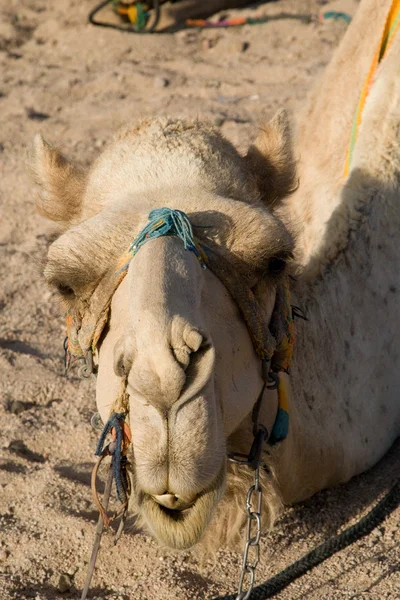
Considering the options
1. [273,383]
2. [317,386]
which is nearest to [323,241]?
[317,386]

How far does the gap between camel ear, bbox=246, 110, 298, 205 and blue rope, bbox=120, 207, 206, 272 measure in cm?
84

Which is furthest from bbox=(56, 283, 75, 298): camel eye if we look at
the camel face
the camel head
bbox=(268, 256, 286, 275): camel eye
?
bbox=(268, 256, 286, 275): camel eye

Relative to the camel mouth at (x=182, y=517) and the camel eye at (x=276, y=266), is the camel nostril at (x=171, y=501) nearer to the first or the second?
the camel mouth at (x=182, y=517)

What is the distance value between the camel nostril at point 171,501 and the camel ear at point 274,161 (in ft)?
4.48

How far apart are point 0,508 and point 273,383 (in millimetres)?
1368

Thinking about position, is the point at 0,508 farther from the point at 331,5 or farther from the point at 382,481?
the point at 331,5

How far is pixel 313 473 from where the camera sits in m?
3.42

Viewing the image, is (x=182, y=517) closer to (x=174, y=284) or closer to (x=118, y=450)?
(x=118, y=450)

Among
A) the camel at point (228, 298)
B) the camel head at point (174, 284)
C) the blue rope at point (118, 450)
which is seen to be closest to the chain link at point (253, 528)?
the camel at point (228, 298)

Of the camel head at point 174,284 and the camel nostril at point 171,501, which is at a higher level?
the camel head at point 174,284

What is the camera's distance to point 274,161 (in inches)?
136

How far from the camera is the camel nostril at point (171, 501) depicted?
8.04 feet

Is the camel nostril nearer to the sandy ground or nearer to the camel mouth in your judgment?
the camel mouth

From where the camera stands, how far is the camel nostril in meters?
2.45
